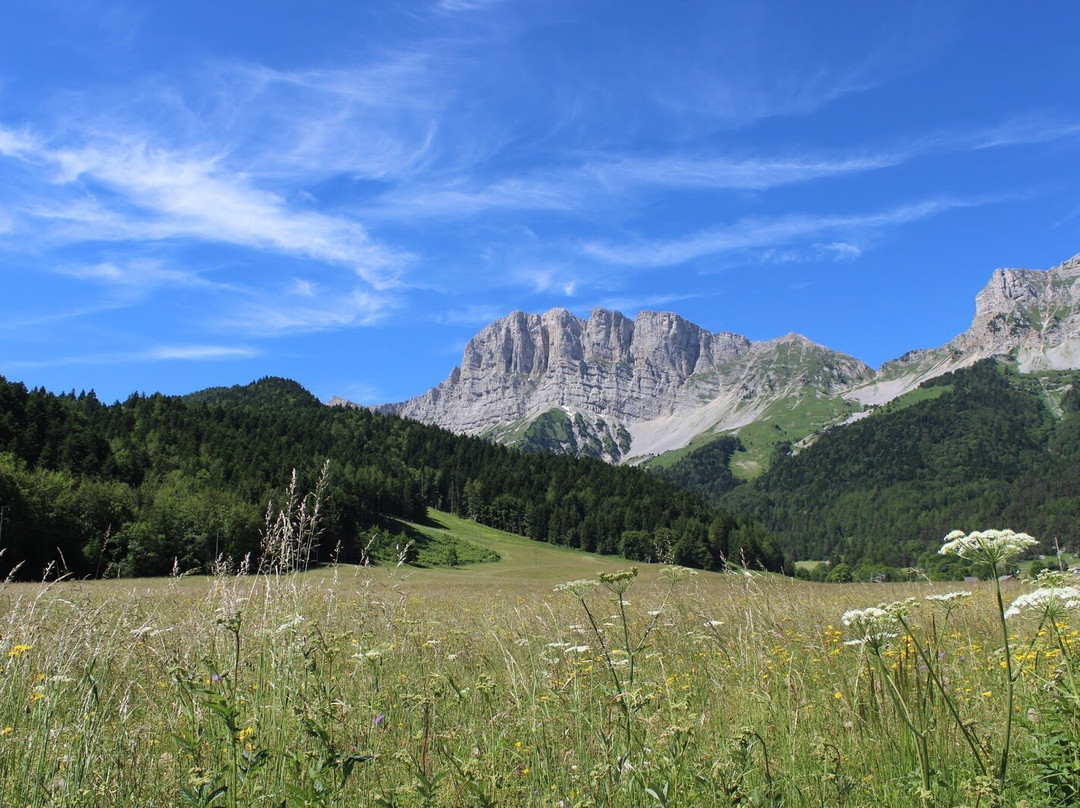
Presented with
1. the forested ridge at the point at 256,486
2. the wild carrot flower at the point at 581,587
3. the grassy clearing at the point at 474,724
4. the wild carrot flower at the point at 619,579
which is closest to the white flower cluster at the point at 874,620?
the grassy clearing at the point at 474,724

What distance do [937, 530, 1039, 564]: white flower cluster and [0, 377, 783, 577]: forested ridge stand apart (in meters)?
28.6

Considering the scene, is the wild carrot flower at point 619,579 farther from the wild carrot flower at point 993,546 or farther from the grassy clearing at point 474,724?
the wild carrot flower at point 993,546

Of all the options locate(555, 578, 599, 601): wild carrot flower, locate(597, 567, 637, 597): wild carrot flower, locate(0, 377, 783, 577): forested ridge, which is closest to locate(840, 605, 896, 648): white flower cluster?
locate(597, 567, 637, 597): wild carrot flower

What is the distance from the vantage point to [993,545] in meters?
2.94

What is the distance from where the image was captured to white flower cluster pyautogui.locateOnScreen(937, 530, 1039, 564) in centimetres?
286

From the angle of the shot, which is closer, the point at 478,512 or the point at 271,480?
the point at 271,480

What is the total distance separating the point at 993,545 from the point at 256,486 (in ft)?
288

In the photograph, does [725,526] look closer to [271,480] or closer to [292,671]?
[271,480]

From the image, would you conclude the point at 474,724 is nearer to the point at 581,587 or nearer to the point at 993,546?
the point at 581,587

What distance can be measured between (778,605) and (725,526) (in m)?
122

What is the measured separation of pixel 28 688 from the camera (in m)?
5.08

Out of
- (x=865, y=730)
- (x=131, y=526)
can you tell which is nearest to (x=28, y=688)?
(x=865, y=730)

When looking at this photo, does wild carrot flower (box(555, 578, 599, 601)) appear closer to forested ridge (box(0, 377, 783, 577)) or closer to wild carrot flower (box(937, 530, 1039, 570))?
wild carrot flower (box(937, 530, 1039, 570))

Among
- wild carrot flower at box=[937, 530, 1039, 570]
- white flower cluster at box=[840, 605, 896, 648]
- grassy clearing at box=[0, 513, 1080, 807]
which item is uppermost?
wild carrot flower at box=[937, 530, 1039, 570]
